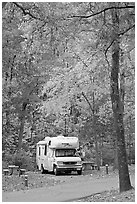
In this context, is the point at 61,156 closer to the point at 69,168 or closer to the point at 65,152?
the point at 65,152

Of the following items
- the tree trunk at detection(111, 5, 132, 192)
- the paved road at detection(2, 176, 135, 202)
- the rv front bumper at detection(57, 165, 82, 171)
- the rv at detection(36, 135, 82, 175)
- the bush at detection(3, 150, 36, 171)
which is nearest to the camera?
the paved road at detection(2, 176, 135, 202)

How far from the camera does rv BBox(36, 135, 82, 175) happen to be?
2339 centimetres

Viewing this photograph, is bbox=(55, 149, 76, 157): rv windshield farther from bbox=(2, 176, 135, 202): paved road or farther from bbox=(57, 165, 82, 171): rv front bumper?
bbox=(2, 176, 135, 202): paved road

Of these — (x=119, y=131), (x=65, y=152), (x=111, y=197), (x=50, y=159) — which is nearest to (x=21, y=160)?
(x=50, y=159)

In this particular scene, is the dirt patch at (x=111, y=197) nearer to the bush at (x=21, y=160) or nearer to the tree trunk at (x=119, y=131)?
the tree trunk at (x=119, y=131)

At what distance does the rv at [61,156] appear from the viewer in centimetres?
2339

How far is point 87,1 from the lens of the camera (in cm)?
1136

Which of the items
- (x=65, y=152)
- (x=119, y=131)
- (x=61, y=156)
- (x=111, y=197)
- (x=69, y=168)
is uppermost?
(x=119, y=131)

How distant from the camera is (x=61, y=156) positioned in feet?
79.3

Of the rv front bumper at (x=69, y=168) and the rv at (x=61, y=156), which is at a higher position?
the rv at (x=61, y=156)

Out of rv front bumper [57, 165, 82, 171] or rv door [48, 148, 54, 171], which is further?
rv door [48, 148, 54, 171]

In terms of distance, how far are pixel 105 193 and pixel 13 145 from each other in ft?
62.5

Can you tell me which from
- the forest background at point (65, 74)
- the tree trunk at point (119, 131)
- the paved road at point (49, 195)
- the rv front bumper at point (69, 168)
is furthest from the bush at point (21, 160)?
the tree trunk at point (119, 131)

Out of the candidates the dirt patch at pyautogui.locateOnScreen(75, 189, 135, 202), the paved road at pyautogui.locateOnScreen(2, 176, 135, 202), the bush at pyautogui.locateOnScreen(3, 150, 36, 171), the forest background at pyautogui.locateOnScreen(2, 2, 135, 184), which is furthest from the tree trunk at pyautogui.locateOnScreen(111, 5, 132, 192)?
the bush at pyautogui.locateOnScreen(3, 150, 36, 171)
